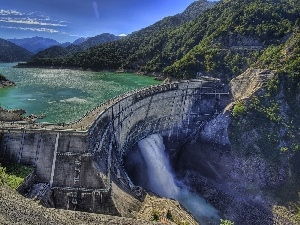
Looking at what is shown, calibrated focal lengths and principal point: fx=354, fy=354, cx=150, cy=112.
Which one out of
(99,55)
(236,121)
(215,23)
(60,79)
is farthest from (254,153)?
(99,55)

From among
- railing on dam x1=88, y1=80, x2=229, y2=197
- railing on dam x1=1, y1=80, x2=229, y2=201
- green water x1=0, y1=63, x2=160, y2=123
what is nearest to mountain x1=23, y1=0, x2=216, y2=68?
green water x1=0, y1=63, x2=160, y2=123

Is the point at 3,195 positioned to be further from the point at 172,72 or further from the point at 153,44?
the point at 153,44

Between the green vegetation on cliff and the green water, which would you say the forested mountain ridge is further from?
the green vegetation on cliff

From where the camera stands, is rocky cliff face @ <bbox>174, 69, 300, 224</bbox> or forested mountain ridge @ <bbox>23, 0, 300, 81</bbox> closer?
rocky cliff face @ <bbox>174, 69, 300, 224</bbox>

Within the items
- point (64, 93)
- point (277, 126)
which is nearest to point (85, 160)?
point (277, 126)

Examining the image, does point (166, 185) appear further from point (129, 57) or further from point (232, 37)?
point (129, 57)

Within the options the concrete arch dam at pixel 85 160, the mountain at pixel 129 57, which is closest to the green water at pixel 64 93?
the mountain at pixel 129 57
